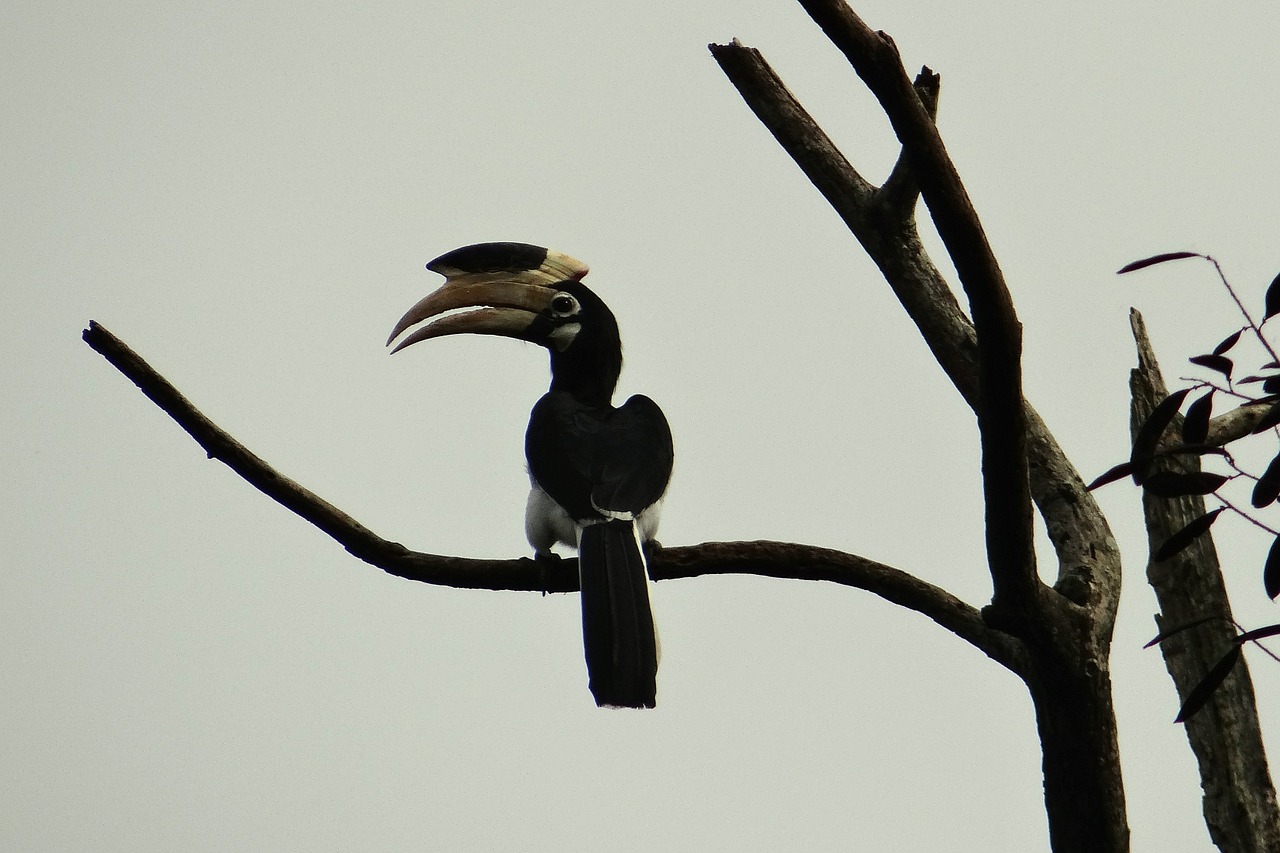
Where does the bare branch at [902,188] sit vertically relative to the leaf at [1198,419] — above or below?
above

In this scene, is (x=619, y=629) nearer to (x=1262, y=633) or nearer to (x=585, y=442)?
(x=585, y=442)

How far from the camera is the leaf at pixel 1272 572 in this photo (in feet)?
8.10

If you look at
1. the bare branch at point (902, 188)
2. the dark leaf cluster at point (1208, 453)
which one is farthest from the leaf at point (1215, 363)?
the bare branch at point (902, 188)

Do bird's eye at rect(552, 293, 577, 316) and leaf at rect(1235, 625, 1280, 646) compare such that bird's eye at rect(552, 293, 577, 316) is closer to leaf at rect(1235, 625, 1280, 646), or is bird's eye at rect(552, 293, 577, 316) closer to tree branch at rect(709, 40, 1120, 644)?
tree branch at rect(709, 40, 1120, 644)

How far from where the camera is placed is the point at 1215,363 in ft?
8.45

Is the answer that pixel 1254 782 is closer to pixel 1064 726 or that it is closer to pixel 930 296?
pixel 1064 726

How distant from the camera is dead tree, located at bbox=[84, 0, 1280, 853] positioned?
262 cm

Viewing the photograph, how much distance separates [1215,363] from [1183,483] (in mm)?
240

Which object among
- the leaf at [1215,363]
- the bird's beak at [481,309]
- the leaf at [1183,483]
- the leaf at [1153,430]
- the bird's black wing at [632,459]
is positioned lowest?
the leaf at [1183,483]

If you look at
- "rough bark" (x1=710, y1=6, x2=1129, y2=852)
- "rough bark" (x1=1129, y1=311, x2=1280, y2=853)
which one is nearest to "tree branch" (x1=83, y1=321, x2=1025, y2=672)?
"rough bark" (x1=710, y1=6, x2=1129, y2=852)

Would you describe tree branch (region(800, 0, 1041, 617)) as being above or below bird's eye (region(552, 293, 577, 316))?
below

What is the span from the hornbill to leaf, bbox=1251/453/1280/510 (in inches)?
62.4

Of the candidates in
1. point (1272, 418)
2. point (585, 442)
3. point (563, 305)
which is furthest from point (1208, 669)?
point (563, 305)

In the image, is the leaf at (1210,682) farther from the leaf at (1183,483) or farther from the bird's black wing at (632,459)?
the bird's black wing at (632,459)
